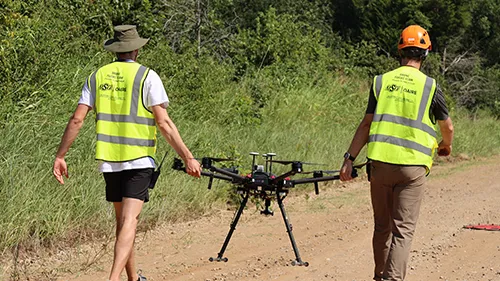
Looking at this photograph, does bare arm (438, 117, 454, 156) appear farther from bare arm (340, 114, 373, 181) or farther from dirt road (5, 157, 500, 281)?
dirt road (5, 157, 500, 281)

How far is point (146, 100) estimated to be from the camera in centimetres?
619

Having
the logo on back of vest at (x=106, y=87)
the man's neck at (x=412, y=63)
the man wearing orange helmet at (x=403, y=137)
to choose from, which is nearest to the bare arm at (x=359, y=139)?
the man wearing orange helmet at (x=403, y=137)


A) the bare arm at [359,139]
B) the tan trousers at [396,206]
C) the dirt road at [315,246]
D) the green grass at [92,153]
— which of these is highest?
the bare arm at [359,139]

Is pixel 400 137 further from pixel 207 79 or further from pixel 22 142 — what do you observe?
pixel 207 79

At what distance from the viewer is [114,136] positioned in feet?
20.4

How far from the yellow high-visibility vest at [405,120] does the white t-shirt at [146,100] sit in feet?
5.26

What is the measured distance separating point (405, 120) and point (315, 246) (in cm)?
314

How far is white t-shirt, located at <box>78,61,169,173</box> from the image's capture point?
20.2ft

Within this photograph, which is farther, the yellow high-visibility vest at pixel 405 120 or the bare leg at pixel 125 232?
the yellow high-visibility vest at pixel 405 120

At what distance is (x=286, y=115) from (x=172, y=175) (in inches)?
236

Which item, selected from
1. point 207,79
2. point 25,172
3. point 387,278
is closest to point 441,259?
point 387,278

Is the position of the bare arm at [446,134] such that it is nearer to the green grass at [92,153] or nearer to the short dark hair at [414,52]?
the short dark hair at [414,52]

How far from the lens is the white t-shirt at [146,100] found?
617 cm

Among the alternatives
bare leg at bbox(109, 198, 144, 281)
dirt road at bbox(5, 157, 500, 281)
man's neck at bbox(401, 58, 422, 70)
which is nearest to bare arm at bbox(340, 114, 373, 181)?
man's neck at bbox(401, 58, 422, 70)
